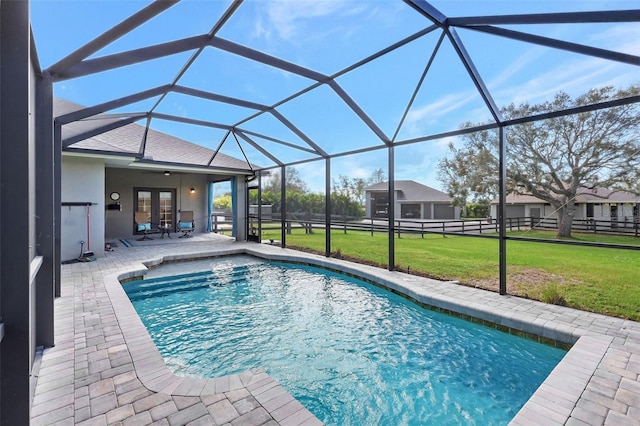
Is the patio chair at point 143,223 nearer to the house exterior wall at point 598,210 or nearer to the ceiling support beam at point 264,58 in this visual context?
the ceiling support beam at point 264,58

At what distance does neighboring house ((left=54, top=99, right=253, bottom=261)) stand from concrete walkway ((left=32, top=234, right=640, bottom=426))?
12.2 feet

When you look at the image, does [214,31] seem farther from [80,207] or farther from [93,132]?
[80,207]

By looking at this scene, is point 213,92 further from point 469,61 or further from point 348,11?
point 469,61

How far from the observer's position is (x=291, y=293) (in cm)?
603

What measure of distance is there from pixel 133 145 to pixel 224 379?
834 centimetres

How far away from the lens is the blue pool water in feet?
9.29

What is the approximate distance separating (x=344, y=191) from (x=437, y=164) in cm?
1218

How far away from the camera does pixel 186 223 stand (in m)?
12.7

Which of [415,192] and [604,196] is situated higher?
[415,192]

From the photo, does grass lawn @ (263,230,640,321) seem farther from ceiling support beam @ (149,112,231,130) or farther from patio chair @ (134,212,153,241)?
patio chair @ (134,212,153,241)

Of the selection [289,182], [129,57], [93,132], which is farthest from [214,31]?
[289,182]

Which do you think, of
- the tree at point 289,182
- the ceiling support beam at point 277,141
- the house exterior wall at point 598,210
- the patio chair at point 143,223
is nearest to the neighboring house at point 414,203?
the house exterior wall at point 598,210

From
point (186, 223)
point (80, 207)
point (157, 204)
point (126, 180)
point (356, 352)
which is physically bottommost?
point (356, 352)

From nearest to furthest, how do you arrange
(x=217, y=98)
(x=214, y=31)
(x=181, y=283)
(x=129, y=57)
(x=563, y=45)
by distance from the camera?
(x=563, y=45), (x=129, y=57), (x=214, y=31), (x=217, y=98), (x=181, y=283)
